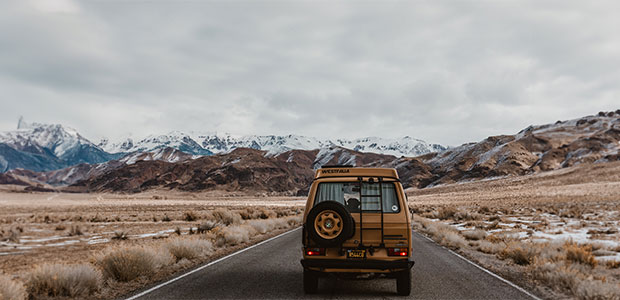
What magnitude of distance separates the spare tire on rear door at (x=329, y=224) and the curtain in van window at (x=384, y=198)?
73 cm

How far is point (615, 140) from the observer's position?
144750 mm

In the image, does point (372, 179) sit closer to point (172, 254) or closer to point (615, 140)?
point (172, 254)

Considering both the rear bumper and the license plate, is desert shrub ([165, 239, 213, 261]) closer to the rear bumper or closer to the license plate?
the rear bumper

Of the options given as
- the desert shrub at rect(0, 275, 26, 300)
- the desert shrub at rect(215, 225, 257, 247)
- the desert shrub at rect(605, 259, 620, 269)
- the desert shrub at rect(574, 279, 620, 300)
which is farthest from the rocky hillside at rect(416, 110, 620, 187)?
the desert shrub at rect(0, 275, 26, 300)

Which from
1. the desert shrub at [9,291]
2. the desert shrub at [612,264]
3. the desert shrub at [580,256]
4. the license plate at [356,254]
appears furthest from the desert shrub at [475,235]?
the desert shrub at [9,291]

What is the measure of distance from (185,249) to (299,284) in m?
5.34

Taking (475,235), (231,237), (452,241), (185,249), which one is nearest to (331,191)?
(185,249)

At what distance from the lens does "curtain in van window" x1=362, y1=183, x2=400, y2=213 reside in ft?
26.7

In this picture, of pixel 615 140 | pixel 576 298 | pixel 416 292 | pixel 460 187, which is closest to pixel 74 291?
pixel 416 292

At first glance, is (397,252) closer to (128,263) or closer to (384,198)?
(384,198)

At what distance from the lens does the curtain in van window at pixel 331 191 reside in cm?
838

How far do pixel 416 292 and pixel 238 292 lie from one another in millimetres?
3513

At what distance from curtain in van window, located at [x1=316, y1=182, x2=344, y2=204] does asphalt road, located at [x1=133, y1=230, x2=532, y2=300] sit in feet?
6.01

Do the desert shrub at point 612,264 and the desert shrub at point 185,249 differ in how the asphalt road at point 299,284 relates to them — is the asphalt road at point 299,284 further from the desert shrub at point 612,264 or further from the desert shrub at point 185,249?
the desert shrub at point 612,264
